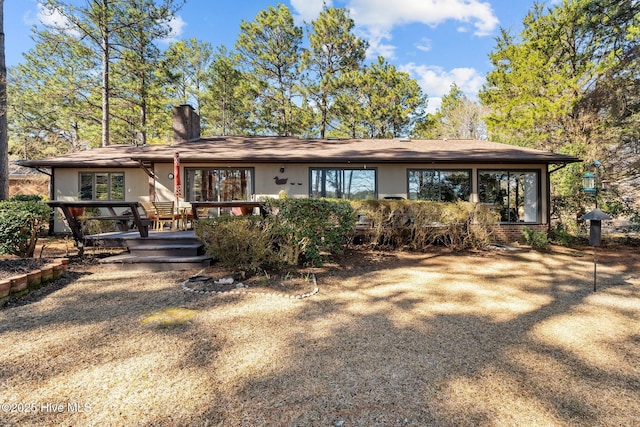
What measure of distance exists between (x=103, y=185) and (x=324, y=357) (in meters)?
11.8

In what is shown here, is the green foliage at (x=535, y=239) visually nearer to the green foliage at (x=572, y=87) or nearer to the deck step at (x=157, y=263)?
the green foliage at (x=572, y=87)

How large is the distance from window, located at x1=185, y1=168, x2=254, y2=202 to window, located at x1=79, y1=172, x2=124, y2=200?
2.98 meters

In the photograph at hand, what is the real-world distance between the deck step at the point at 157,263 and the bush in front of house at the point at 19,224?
116cm

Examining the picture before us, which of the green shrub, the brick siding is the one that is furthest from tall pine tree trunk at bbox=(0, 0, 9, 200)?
the brick siding

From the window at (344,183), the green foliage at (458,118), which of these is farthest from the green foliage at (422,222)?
the green foliage at (458,118)

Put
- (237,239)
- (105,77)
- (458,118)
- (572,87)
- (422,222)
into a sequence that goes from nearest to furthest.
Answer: (237,239), (422,222), (105,77), (572,87), (458,118)

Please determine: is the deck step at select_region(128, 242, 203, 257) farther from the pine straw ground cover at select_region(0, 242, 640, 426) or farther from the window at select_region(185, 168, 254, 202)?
the window at select_region(185, 168, 254, 202)

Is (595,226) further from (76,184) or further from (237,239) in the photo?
(76,184)

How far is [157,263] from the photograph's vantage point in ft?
19.2

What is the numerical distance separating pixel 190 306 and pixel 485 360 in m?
3.27

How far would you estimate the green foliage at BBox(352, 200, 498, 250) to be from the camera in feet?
23.6

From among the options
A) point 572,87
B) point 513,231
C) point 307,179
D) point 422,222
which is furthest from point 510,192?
point 572,87

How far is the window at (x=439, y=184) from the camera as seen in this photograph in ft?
34.3

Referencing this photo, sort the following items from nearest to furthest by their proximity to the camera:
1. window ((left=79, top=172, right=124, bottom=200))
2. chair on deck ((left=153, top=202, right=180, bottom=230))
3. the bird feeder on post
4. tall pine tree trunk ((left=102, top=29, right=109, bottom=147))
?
the bird feeder on post < chair on deck ((left=153, top=202, right=180, bottom=230)) < window ((left=79, top=172, right=124, bottom=200)) < tall pine tree trunk ((left=102, top=29, right=109, bottom=147))
